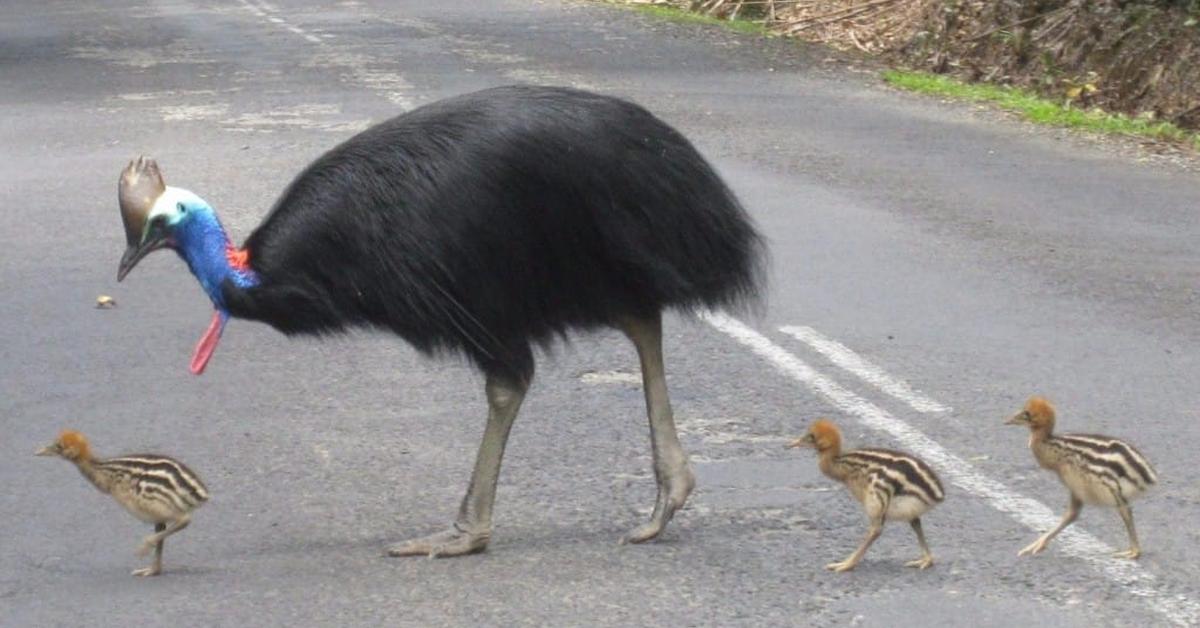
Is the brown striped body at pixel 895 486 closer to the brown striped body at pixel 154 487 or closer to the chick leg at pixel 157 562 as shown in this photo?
the brown striped body at pixel 154 487

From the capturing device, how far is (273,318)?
571 centimetres

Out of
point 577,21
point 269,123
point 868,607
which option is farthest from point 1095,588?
point 577,21

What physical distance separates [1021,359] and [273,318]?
12.2 ft

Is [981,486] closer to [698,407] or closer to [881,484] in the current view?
[881,484]

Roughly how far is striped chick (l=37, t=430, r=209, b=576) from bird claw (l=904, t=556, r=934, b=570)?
1972 mm

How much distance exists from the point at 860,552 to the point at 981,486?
98cm

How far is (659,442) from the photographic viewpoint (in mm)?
6195

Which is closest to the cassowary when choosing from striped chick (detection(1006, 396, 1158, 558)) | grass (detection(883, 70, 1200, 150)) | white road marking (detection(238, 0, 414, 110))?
striped chick (detection(1006, 396, 1158, 558))

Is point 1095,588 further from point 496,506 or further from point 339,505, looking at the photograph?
point 339,505

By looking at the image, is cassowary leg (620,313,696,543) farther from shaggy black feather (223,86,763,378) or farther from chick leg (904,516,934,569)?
chick leg (904,516,934,569)

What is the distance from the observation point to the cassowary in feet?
18.6

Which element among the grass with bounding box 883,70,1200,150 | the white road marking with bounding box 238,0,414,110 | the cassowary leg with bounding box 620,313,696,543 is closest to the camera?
the cassowary leg with bounding box 620,313,696,543

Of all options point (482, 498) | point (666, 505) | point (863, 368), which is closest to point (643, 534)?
point (666, 505)

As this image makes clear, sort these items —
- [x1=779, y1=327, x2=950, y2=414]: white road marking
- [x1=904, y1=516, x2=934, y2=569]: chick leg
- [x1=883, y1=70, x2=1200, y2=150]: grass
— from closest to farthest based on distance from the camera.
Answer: [x1=904, y1=516, x2=934, y2=569]: chick leg
[x1=779, y1=327, x2=950, y2=414]: white road marking
[x1=883, y1=70, x2=1200, y2=150]: grass
